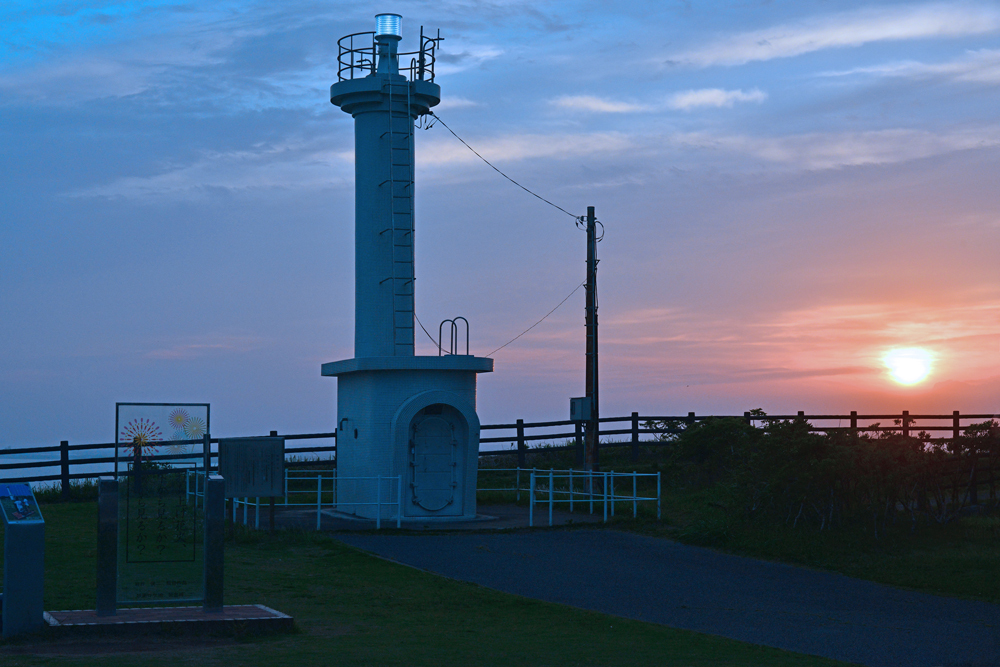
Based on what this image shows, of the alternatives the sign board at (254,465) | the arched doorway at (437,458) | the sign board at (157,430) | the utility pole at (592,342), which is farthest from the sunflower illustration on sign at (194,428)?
the utility pole at (592,342)

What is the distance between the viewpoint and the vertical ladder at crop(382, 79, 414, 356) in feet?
73.4

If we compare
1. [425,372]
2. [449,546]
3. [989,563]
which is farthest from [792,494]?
[425,372]

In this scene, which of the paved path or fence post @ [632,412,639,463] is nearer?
the paved path

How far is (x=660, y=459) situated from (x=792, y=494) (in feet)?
40.5

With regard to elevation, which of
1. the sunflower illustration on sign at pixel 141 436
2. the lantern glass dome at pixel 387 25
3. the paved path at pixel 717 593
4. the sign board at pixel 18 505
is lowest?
the paved path at pixel 717 593

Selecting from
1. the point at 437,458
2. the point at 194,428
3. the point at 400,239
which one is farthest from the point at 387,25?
the point at 194,428

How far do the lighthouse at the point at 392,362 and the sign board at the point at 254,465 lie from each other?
3083mm

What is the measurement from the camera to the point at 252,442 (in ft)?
57.8

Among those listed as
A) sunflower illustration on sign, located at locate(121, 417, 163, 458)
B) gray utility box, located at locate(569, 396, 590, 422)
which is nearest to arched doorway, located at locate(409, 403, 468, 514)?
gray utility box, located at locate(569, 396, 590, 422)

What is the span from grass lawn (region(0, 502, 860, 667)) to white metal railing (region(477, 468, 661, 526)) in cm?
539

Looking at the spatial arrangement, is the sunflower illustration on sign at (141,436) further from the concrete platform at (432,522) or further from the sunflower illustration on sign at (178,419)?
the concrete platform at (432,522)

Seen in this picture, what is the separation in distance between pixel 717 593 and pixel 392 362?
9312 millimetres

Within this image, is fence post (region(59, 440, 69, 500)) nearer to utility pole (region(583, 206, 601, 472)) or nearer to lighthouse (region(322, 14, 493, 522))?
lighthouse (region(322, 14, 493, 522))

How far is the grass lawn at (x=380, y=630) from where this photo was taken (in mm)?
8906
